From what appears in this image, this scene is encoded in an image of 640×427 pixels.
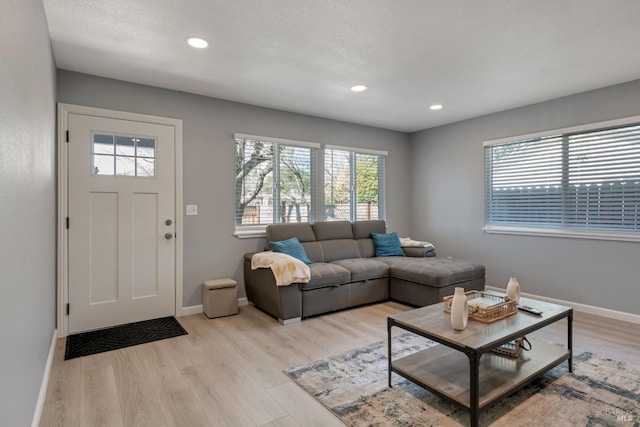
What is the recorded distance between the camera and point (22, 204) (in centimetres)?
158

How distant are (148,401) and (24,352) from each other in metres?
0.81

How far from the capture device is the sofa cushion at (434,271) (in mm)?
3830

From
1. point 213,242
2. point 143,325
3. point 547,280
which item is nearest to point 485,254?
point 547,280

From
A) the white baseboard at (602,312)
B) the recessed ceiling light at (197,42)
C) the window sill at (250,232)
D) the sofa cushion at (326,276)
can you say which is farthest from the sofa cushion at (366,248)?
the recessed ceiling light at (197,42)

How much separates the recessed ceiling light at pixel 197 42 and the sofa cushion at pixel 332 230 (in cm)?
260

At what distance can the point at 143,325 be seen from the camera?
3453 millimetres

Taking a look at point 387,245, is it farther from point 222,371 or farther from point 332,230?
point 222,371

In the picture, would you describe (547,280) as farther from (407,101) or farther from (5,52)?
(5,52)

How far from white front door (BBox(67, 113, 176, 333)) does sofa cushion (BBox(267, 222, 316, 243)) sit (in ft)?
3.73

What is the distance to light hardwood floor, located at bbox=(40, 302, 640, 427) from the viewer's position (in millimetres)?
1991

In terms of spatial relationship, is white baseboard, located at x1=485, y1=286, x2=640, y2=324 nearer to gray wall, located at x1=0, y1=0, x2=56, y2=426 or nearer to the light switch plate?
the light switch plate

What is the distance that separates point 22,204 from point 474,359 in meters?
2.32

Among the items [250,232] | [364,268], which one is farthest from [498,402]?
[250,232]

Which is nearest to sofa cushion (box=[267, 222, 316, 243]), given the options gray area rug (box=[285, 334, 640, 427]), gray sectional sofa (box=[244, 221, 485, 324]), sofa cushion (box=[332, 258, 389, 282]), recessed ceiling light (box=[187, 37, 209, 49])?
gray sectional sofa (box=[244, 221, 485, 324])
